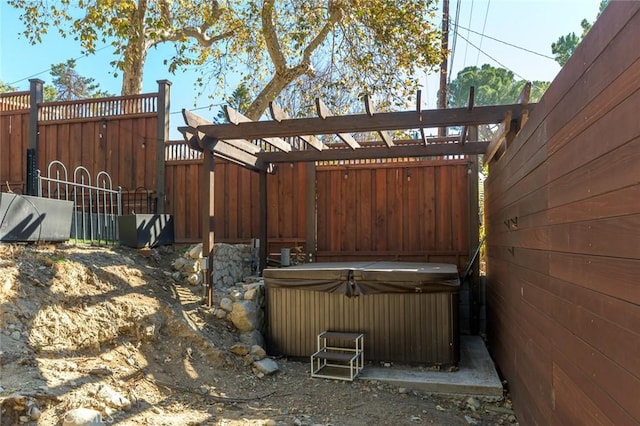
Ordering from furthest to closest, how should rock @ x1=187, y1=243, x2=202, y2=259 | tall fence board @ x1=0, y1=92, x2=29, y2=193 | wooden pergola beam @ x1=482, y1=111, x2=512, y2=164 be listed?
tall fence board @ x1=0, y1=92, x2=29, y2=193 → rock @ x1=187, y1=243, x2=202, y2=259 → wooden pergola beam @ x1=482, y1=111, x2=512, y2=164

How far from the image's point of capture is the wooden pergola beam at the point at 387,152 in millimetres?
6074

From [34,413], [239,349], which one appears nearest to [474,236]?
Result: [239,349]

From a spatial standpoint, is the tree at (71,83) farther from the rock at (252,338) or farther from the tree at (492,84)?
the rock at (252,338)

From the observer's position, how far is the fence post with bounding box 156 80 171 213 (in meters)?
7.59

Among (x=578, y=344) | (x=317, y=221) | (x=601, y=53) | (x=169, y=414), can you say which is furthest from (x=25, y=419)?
(x=317, y=221)

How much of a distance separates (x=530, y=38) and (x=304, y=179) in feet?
29.9

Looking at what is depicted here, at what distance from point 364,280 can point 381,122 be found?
69.2 inches

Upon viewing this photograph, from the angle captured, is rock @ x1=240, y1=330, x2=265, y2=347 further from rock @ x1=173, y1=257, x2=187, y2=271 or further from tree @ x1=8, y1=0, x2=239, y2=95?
tree @ x1=8, y1=0, x2=239, y2=95

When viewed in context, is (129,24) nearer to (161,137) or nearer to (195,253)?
(161,137)

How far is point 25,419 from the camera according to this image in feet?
8.73

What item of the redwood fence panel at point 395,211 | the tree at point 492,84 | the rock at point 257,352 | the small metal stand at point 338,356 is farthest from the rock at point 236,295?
the tree at point 492,84

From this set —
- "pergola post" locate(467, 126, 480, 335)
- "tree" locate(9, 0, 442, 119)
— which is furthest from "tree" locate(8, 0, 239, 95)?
"pergola post" locate(467, 126, 480, 335)

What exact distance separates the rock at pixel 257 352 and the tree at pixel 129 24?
222 inches

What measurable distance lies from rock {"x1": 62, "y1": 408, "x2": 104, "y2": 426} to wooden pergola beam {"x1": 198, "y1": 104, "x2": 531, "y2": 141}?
316 cm
